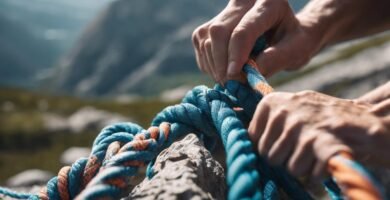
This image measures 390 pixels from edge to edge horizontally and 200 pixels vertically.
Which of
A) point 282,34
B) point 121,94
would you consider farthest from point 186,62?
point 282,34

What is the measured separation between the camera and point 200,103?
343 centimetres

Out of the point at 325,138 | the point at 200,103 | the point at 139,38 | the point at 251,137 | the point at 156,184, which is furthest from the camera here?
the point at 139,38

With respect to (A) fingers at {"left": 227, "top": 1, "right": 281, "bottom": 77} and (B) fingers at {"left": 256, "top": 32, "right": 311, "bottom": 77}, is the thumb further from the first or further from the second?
(A) fingers at {"left": 227, "top": 1, "right": 281, "bottom": 77}

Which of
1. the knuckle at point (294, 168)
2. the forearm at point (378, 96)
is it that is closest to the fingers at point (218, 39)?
the forearm at point (378, 96)

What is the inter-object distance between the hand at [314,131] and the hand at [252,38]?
1.20m

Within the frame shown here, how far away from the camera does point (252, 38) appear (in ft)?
12.0

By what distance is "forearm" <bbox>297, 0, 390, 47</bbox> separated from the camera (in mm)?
4625

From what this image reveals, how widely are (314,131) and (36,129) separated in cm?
5611

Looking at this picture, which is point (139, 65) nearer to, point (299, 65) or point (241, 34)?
point (299, 65)

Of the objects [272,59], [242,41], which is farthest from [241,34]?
[272,59]

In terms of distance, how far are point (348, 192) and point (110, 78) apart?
190m

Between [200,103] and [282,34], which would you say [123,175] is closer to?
[200,103]

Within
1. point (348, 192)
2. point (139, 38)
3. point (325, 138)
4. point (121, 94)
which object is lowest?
point (348, 192)

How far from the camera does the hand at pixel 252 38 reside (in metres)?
3.61
